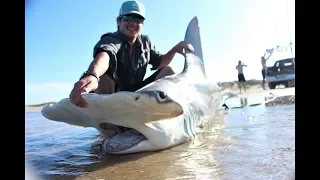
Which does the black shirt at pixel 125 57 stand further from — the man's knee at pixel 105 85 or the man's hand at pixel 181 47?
the man's hand at pixel 181 47

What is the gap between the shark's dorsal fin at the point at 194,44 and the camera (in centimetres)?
328

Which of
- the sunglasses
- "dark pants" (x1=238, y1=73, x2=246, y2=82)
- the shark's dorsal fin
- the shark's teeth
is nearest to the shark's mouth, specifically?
the shark's teeth

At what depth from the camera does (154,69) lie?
312cm

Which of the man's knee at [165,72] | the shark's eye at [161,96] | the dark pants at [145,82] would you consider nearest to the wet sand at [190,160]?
the shark's eye at [161,96]

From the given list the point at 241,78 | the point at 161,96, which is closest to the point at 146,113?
the point at 161,96

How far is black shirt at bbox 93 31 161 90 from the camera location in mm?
2240

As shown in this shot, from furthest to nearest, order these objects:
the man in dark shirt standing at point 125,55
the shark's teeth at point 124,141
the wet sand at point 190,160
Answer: the man in dark shirt standing at point 125,55
the shark's teeth at point 124,141
the wet sand at point 190,160

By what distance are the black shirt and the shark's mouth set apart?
1.86 ft

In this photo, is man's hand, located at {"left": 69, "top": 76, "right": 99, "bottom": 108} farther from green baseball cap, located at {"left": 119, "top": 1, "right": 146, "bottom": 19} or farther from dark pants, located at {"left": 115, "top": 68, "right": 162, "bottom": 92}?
dark pants, located at {"left": 115, "top": 68, "right": 162, "bottom": 92}

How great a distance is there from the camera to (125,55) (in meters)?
2.53

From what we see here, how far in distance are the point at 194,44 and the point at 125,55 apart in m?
1.57
